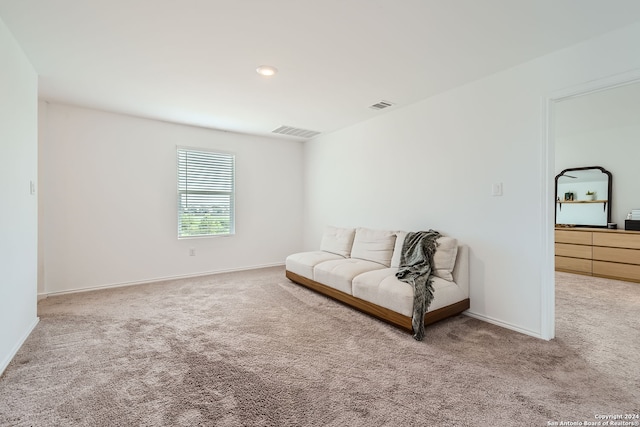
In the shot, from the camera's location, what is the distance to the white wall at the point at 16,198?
2137 mm

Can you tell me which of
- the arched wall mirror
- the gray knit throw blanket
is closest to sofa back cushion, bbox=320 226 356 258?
the gray knit throw blanket

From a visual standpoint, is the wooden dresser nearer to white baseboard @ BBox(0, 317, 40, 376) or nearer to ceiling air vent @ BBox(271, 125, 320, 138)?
ceiling air vent @ BBox(271, 125, 320, 138)

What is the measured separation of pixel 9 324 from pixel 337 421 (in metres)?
2.58

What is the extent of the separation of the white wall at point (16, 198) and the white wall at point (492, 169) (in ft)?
12.7

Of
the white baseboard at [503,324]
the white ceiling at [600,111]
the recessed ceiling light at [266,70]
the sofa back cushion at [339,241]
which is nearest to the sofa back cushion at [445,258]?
the white baseboard at [503,324]

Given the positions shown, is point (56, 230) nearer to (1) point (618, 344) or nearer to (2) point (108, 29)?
(2) point (108, 29)

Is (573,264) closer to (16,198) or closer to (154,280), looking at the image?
(154,280)

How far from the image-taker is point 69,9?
199cm

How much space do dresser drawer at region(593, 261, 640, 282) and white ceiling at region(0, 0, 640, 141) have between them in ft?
13.5

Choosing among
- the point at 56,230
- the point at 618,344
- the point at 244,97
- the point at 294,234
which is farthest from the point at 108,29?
the point at 618,344

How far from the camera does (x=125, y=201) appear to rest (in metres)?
4.28

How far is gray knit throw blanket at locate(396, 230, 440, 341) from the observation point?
8.55 feet

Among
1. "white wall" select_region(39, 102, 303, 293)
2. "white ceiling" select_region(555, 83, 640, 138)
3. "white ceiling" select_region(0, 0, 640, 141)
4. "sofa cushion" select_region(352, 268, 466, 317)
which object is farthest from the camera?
"white wall" select_region(39, 102, 303, 293)

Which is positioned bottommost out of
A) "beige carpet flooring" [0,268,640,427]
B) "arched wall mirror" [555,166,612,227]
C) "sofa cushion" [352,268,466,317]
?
"beige carpet flooring" [0,268,640,427]
